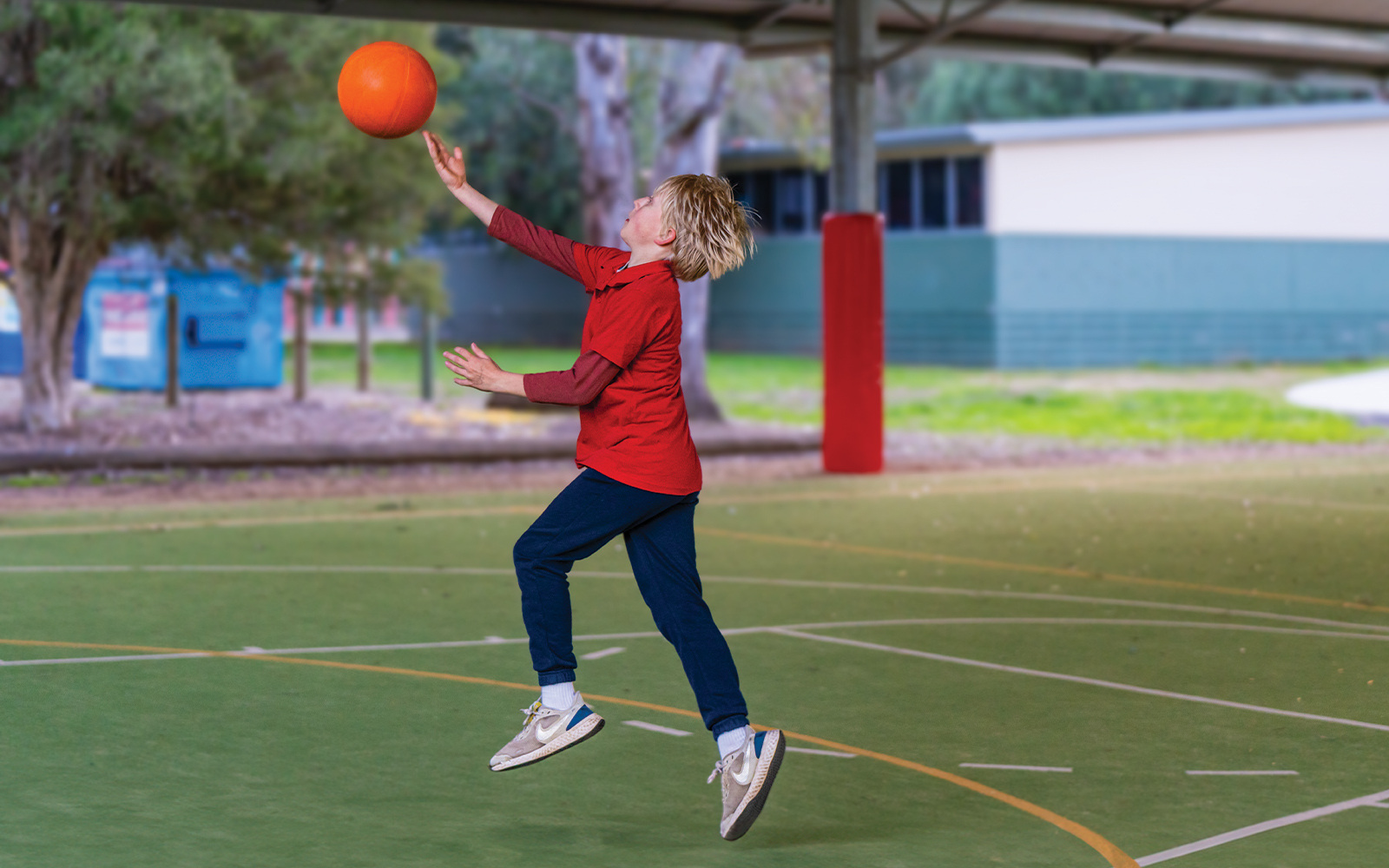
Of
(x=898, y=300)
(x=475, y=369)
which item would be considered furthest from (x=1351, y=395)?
(x=475, y=369)

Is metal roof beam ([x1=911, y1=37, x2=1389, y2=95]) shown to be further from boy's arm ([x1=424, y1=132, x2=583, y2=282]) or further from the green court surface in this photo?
boy's arm ([x1=424, y1=132, x2=583, y2=282])

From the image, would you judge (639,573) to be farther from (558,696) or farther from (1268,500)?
(1268,500)

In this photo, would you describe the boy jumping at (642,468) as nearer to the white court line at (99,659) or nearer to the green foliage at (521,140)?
the white court line at (99,659)

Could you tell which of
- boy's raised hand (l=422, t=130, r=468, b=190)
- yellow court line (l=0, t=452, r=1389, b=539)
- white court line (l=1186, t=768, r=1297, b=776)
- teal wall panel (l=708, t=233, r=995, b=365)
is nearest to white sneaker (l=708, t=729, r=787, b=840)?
white court line (l=1186, t=768, r=1297, b=776)

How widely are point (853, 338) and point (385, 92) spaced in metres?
10.6

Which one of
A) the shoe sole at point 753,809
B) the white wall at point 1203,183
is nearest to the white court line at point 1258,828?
the shoe sole at point 753,809

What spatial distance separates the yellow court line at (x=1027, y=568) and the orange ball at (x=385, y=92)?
5651mm

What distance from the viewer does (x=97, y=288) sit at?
24188 mm

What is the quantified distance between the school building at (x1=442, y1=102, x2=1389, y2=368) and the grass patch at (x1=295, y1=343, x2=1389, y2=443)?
1007mm

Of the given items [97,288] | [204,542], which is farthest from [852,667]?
[97,288]

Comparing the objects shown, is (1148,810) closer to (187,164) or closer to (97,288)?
(187,164)

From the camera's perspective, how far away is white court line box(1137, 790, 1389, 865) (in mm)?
4699

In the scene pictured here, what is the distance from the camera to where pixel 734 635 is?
8.04 meters

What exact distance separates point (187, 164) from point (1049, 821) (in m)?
13.2
